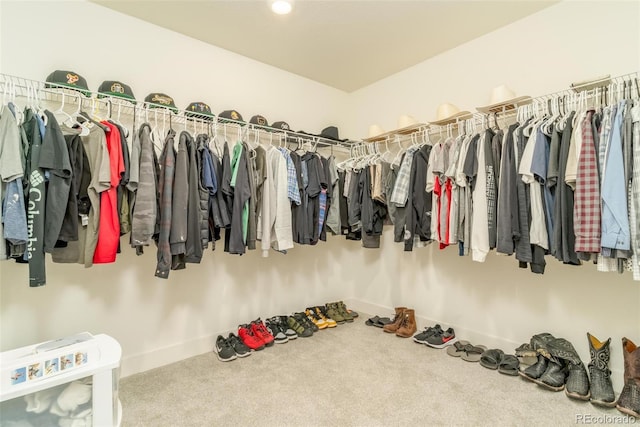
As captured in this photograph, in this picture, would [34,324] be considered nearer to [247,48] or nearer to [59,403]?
[59,403]

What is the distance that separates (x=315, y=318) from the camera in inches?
121

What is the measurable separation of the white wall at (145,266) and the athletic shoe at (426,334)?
113 centimetres

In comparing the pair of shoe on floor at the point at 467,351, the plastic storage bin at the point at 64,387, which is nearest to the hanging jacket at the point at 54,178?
the plastic storage bin at the point at 64,387

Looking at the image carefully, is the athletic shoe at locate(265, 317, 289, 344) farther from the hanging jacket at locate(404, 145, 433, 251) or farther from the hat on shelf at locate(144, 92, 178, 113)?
the hat on shelf at locate(144, 92, 178, 113)

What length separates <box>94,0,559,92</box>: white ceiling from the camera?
218cm

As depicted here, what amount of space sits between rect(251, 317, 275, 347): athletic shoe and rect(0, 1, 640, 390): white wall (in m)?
0.16

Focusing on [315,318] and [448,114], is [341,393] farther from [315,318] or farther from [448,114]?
[448,114]

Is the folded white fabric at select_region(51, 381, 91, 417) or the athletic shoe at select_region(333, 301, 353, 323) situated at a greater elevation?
the folded white fabric at select_region(51, 381, 91, 417)

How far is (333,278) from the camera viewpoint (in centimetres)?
352

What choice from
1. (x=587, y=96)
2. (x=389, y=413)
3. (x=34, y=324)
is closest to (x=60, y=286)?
(x=34, y=324)

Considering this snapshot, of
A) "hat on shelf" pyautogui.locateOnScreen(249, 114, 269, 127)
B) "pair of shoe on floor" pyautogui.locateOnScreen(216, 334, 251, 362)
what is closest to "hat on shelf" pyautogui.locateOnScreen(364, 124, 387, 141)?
"hat on shelf" pyautogui.locateOnScreen(249, 114, 269, 127)

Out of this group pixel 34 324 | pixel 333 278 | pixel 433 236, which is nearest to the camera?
pixel 34 324

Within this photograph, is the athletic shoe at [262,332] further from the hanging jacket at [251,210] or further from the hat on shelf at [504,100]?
the hat on shelf at [504,100]

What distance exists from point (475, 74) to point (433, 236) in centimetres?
141
